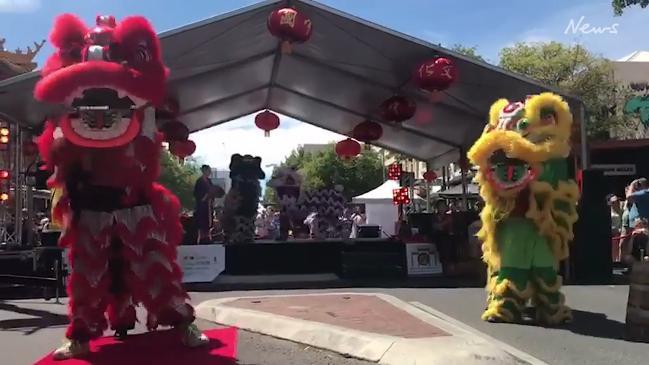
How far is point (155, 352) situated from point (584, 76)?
31934 mm

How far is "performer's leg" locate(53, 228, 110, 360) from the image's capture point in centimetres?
610

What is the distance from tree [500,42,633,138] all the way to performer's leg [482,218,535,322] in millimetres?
27079

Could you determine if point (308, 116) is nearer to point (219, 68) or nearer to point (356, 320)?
point (219, 68)

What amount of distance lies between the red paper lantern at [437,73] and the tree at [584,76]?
22.6 m

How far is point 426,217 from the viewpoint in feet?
55.5

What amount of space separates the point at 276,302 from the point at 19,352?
3343mm

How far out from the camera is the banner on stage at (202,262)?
1309 centimetres

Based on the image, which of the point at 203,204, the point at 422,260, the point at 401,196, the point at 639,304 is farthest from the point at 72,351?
the point at 401,196

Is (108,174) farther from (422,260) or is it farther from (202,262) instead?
(422,260)

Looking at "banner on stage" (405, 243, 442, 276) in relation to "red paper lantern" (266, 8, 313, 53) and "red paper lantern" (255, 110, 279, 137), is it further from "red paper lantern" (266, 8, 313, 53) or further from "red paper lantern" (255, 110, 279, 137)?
"red paper lantern" (255, 110, 279, 137)

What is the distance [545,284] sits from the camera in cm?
785

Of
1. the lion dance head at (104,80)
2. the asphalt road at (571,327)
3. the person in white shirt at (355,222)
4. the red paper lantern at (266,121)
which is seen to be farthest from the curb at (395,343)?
the person in white shirt at (355,222)

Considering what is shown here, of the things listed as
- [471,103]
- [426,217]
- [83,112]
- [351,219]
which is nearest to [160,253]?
[83,112]

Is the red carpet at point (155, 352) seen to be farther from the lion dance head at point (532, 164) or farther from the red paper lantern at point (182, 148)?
the red paper lantern at point (182, 148)
